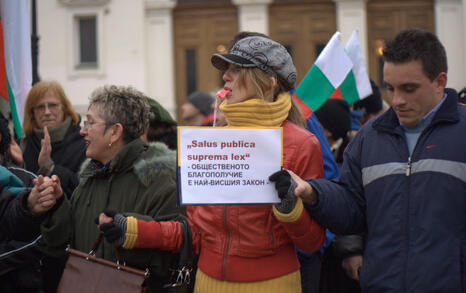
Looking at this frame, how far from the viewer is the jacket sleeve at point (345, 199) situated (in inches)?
92.1

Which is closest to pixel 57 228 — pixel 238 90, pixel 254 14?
pixel 238 90

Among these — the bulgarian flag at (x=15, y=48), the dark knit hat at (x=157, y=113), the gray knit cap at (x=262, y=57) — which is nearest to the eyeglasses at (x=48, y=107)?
the bulgarian flag at (x=15, y=48)

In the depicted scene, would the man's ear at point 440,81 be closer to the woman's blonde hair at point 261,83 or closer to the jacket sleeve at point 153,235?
the woman's blonde hair at point 261,83

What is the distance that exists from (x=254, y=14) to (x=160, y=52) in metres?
2.75

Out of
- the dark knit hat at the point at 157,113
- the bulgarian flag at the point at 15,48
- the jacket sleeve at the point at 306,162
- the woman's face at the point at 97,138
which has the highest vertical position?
the bulgarian flag at the point at 15,48

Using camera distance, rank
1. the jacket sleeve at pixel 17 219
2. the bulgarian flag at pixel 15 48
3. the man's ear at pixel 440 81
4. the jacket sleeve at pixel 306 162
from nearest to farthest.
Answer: the man's ear at pixel 440 81 → the jacket sleeve at pixel 306 162 → the jacket sleeve at pixel 17 219 → the bulgarian flag at pixel 15 48

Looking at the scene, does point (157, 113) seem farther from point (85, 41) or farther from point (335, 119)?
point (85, 41)

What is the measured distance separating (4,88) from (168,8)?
12351 mm

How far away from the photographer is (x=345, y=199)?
2.39 metres

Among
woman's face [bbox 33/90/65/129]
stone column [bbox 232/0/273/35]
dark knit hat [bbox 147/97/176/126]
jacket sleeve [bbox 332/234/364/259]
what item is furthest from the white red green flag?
stone column [bbox 232/0/273/35]

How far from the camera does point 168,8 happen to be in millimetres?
15641

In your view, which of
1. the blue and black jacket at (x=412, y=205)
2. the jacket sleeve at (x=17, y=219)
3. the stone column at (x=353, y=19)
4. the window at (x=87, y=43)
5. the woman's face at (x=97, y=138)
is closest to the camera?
the blue and black jacket at (x=412, y=205)

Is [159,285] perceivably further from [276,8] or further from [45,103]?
[276,8]

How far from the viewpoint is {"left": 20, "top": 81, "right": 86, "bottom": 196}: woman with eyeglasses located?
4332mm
